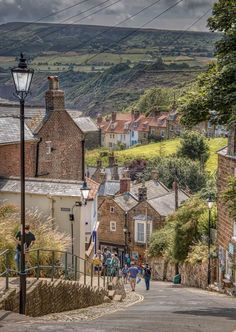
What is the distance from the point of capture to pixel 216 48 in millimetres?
17125

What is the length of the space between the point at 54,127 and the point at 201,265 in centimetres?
1179

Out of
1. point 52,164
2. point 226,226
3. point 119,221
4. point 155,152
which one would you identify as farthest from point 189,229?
point 155,152

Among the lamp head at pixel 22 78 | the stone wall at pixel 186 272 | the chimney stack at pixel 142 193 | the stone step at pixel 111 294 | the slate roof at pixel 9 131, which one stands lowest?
the stone wall at pixel 186 272

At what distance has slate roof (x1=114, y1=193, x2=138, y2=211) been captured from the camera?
57.4 meters

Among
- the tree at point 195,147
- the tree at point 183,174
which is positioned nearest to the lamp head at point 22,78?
the tree at point 183,174

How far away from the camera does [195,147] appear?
9950 centimetres

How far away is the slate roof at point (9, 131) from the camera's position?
1163 inches

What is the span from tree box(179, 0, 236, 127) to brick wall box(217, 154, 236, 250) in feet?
32.8

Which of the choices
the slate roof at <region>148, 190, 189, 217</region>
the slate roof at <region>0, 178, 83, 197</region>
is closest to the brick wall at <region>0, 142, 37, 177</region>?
the slate roof at <region>0, 178, 83, 197</region>

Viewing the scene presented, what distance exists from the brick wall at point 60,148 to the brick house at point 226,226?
1054cm

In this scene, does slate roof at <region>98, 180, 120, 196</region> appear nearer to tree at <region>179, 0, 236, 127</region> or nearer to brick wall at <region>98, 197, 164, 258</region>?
brick wall at <region>98, 197, 164, 258</region>

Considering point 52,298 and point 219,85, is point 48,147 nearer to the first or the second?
point 219,85

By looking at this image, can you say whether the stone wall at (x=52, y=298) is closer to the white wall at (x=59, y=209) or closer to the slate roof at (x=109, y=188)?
the white wall at (x=59, y=209)

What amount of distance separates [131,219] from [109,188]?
10563mm
